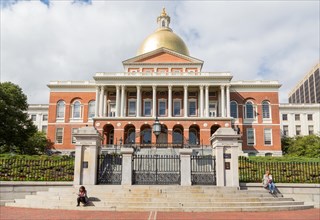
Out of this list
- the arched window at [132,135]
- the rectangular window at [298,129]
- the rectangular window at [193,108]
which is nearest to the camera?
the arched window at [132,135]

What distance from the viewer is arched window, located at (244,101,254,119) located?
5771cm

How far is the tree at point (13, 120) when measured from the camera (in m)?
42.2

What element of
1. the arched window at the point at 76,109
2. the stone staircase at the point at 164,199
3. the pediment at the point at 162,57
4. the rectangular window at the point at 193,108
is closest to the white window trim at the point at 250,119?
the rectangular window at the point at 193,108

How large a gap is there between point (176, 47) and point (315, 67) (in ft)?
297

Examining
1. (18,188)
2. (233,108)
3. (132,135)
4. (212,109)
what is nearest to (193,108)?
(212,109)

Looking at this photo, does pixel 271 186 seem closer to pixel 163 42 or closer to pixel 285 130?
pixel 163 42

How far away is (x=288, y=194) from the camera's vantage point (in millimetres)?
15914

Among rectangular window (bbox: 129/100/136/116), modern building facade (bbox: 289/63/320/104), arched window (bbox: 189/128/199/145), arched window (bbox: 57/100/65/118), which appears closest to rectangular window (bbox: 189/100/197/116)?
arched window (bbox: 189/128/199/145)

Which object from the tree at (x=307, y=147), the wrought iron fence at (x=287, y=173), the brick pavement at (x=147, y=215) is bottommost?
the brick pavement at (x=147, y=215)

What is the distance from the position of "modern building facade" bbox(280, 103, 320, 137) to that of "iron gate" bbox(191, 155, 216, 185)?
67.4 metres

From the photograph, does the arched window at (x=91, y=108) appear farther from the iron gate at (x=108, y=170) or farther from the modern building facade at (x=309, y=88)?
the modern building facade at (x=309, y=88)

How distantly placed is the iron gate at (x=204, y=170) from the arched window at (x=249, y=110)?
Result: 4211 cm

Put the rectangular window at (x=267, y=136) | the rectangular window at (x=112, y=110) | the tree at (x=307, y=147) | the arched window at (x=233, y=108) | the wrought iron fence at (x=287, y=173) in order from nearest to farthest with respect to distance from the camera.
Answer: the wrought iron fence at (x=287, y=173)
the tree at (x=307, y=147)
the rectangular window at (x=267, y=136)
the arched window at (x=233, y=108)
the rectangular window at (x=112, y=110)

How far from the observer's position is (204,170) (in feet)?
56.9
